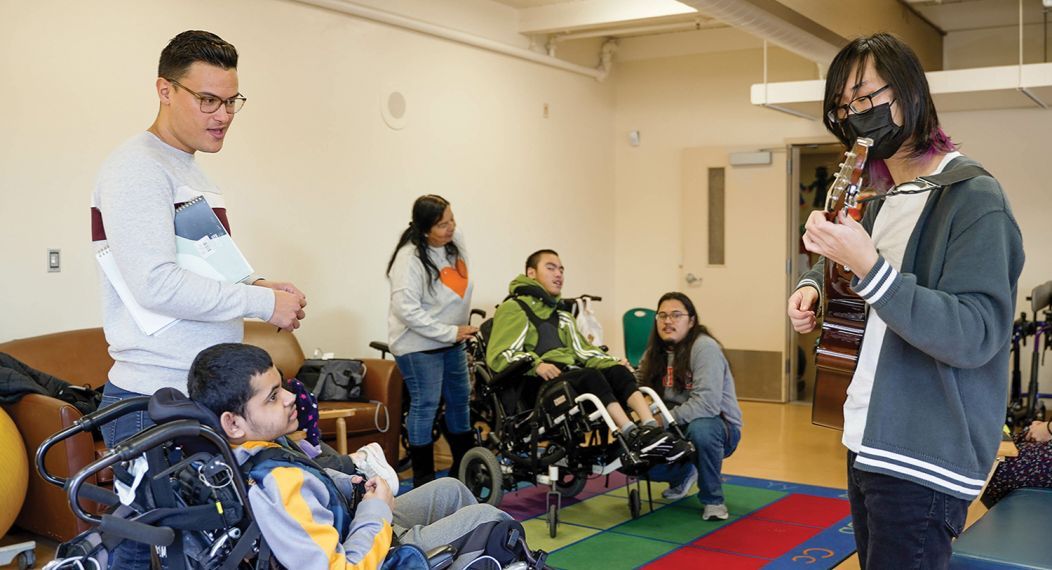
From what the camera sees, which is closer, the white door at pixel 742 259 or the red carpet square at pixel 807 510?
the red carpet square at pixel 807 510

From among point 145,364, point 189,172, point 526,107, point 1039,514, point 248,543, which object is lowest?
point 1039,514

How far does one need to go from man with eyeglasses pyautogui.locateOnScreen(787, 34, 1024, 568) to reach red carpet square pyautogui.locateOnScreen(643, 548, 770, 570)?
2411 mm

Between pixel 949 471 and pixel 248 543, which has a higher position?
pixel 949 471

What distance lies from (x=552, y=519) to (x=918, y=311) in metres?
3.20

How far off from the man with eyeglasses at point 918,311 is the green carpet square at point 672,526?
2.86 m

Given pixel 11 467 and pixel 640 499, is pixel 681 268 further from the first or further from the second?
pixel 11 467

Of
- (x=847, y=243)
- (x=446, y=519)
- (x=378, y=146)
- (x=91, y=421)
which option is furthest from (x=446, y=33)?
(x=847, y=243)

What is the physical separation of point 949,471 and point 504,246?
6463 millimetres

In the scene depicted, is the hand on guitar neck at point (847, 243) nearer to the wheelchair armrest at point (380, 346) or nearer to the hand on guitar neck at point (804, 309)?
the hand on guitar neck at point (804, 309)

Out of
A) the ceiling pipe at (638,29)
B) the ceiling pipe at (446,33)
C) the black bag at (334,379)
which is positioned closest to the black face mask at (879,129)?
the black bag at (334,379)

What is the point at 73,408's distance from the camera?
4172 millimetres

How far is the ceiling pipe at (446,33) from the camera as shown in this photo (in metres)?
6.39

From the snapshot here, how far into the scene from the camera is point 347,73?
6.52 meters

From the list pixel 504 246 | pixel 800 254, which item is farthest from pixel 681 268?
pixel 504 246
